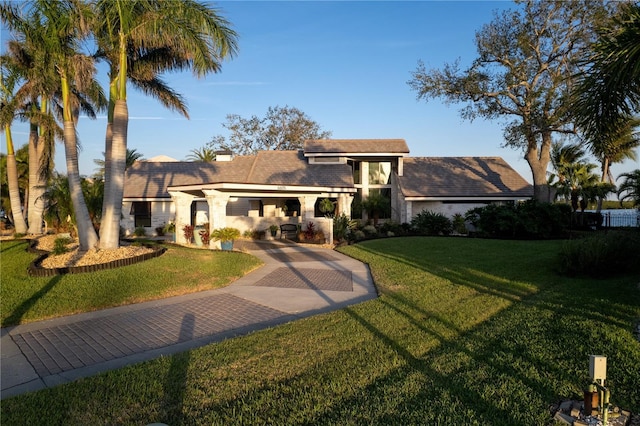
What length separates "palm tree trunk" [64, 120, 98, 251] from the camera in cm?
1213

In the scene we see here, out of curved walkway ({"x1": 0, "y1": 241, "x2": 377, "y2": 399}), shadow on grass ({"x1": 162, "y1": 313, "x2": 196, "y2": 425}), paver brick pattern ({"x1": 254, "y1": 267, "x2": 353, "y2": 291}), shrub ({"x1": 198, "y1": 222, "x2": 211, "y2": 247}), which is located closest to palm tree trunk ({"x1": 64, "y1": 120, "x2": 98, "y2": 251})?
shrub ({"x1": 198, "y1": 222, "x2": 211, "y2": 247})

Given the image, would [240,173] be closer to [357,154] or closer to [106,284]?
[357,154]

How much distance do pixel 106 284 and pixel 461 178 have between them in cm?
2237

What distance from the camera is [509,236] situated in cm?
2031

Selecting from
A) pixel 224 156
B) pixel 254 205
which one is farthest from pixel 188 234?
pixel 224 156

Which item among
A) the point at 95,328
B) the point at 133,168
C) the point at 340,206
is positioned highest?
the point at 133,168

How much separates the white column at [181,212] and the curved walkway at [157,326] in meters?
8.89

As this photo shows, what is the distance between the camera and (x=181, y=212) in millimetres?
18781

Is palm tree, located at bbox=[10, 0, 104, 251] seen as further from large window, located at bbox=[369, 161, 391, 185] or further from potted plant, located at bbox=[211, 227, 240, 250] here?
large window, located at bbox=[369, 161, 391, 185]

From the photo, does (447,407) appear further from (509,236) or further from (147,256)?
(509,236)

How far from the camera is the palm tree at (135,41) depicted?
11523 millimetres

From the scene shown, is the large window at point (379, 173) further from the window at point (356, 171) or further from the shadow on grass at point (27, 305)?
the shadow on grass at point (27, 305)

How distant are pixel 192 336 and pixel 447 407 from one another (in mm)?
4038

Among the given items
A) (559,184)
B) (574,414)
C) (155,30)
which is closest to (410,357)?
(574,414)
